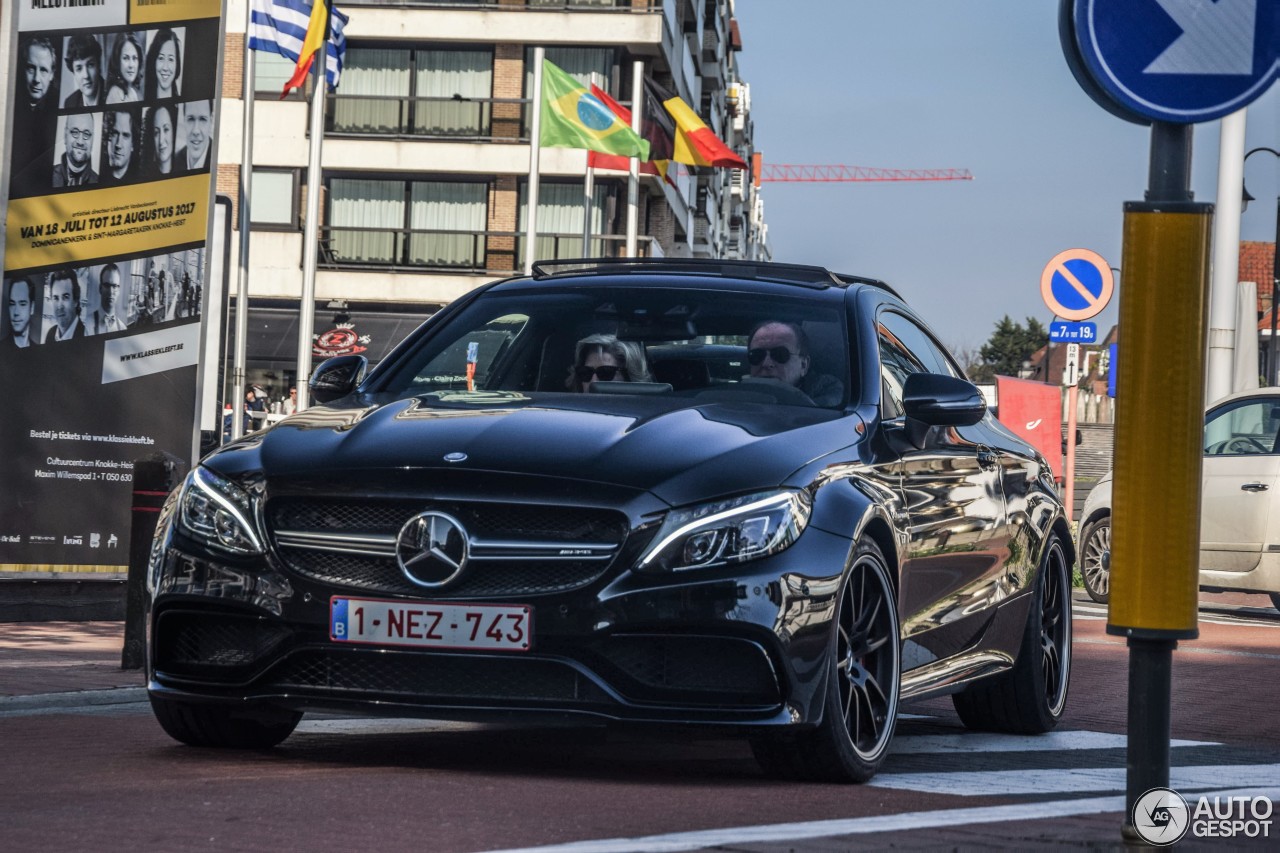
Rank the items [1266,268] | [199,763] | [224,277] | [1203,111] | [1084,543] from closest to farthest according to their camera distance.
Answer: [1203,111] < [199,763] < [224,277] < [1084,543] < [1266,268]

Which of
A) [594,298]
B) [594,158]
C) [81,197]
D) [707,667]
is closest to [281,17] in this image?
[594,158]

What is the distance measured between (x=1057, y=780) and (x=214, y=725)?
98.8 inches

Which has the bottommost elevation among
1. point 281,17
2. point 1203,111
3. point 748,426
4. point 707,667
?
point 707,667

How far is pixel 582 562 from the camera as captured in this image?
219 inches

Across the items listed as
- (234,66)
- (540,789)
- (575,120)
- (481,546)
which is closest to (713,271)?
(481,546)

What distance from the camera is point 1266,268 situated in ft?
302

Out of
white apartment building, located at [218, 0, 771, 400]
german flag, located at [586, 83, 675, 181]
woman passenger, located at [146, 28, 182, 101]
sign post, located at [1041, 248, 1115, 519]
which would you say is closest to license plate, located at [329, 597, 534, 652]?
woman passenger, located at [146, 28, 182, 101]

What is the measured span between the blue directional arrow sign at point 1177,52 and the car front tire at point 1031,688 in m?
3.70

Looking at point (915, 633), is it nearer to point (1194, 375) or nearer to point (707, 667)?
point (707, 667)

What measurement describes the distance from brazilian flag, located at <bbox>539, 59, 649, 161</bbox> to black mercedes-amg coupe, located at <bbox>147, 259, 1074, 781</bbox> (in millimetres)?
29308

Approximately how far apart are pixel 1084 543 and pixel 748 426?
12255mm

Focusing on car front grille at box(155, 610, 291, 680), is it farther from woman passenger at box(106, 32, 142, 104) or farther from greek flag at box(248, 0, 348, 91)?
greek flag at box(248, 0, 348, 91)

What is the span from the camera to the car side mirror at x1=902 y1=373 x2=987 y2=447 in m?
6.73

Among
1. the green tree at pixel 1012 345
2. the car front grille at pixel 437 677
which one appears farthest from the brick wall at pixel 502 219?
the green tree at pixel 1012 345
